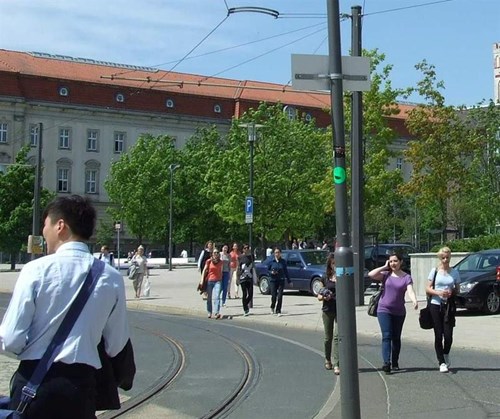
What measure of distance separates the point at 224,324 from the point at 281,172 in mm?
27982

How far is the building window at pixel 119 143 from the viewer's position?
84.5 m

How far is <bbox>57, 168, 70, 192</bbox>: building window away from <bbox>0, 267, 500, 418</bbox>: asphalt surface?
176 feet

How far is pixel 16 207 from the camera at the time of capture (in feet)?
173

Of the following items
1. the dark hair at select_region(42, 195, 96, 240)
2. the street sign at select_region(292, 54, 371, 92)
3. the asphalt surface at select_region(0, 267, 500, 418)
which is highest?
the street sign at select_region(292, 54, 371, 92)

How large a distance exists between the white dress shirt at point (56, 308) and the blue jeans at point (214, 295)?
50.2ft

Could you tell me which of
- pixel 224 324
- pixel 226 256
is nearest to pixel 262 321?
pixel 224 324

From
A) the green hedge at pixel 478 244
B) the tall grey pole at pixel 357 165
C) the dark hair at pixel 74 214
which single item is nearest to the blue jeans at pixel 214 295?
the tall grey pole at pixel 357 165

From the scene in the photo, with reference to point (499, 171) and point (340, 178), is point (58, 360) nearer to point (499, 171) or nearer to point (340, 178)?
point (340, 178)

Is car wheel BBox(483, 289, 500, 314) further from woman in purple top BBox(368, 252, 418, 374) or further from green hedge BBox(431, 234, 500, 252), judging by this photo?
woman in purple top BBox(368, 252, 418, 374)

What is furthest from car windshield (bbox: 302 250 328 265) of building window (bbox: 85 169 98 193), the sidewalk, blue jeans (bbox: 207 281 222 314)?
building window (bbox: 85 169 98 193)

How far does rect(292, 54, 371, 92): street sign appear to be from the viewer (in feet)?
24.3

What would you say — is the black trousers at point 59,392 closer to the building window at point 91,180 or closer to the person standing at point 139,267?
the person standing at point 139,267

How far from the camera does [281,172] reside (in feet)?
150

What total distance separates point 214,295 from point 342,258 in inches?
495
